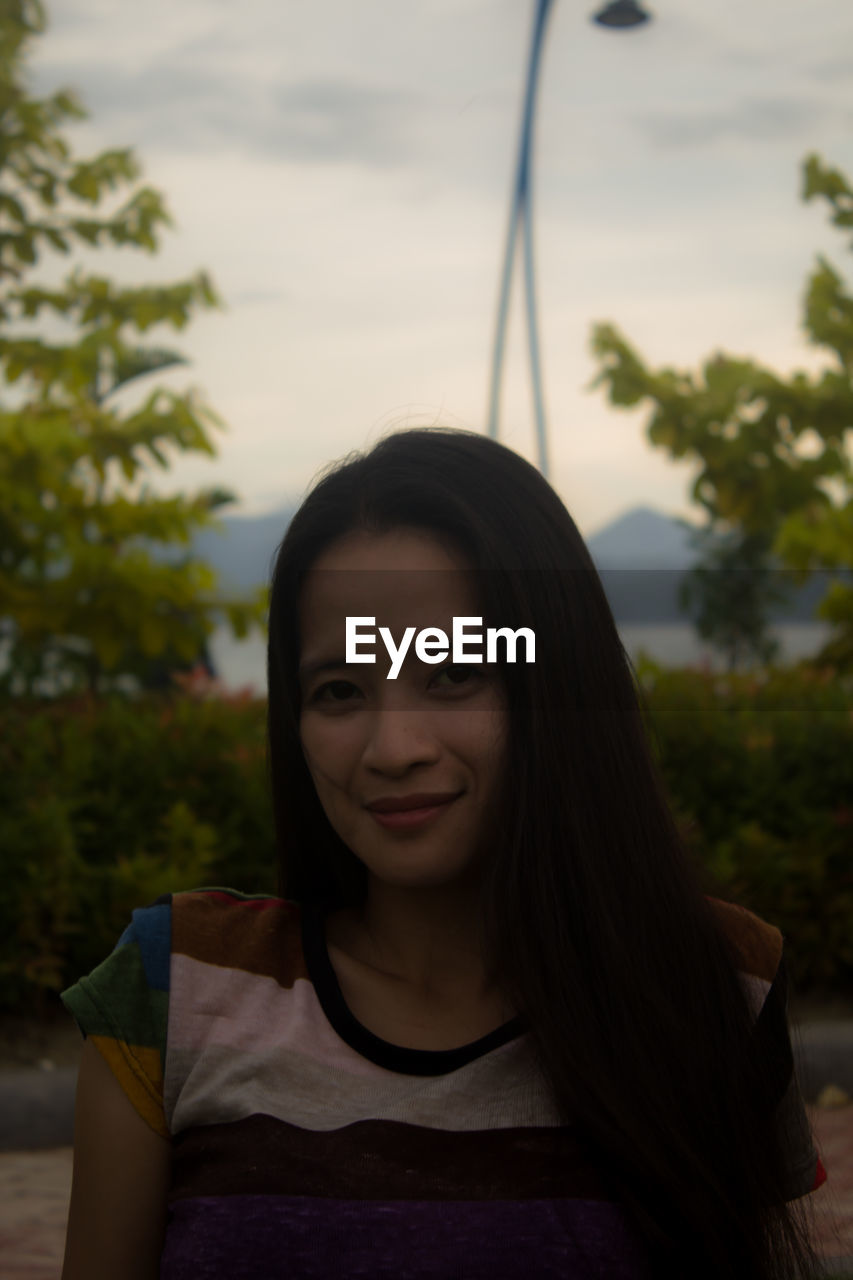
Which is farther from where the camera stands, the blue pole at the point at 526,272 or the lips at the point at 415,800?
the blue pole at the point at 526,272

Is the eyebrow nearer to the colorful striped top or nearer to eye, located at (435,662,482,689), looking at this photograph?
eye, located at (435,662,482,689)

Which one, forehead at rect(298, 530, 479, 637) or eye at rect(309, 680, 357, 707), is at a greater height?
forehead at rect(298, 530, 479, 637)

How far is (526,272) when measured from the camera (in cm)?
1231

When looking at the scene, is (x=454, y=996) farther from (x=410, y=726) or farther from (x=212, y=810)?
(x=212, y=810)

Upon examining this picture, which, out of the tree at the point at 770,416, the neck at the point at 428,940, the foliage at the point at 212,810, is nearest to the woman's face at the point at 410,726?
the neck at the point at 428,940

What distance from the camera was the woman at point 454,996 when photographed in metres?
1.61

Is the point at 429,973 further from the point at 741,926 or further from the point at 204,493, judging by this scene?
the point at 204,493

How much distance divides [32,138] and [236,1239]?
318 inches

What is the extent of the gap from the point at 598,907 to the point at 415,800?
273 mm

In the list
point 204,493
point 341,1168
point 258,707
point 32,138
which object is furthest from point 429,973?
point 32,138

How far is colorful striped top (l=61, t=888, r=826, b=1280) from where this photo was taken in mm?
1562

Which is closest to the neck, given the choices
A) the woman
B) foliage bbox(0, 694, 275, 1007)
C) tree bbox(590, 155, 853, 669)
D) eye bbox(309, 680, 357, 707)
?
the woman

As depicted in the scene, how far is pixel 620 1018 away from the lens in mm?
1755

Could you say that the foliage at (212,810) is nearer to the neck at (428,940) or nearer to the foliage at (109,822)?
the foliage at (109,822)
